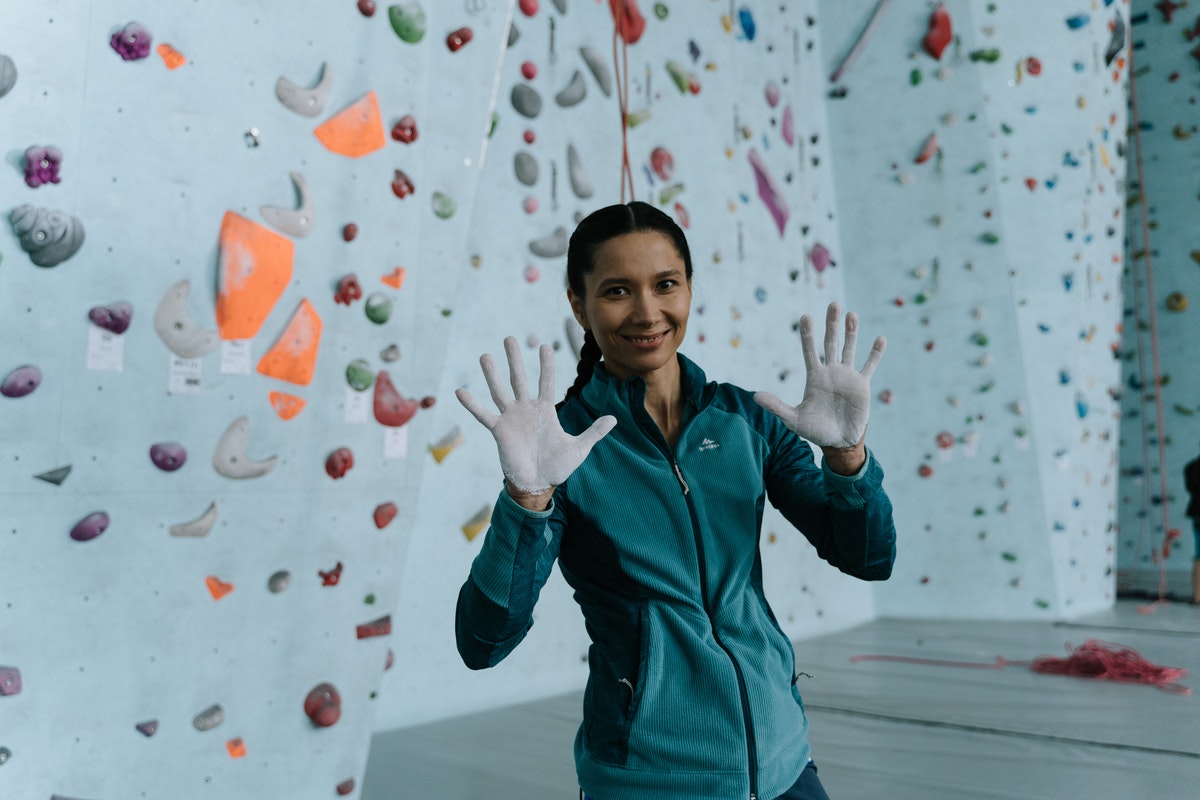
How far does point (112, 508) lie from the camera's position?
1.56m

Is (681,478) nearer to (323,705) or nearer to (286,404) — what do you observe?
(286,404)

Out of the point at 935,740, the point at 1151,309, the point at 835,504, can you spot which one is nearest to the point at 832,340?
the point at 835,504

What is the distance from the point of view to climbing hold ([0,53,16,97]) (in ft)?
4.63

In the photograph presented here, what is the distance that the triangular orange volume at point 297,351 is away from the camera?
1.76 meters

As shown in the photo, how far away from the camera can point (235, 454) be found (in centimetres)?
172

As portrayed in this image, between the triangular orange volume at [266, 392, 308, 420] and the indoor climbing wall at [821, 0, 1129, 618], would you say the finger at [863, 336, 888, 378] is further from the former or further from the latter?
the indoor climbing wall at [821, 0, 1129, 618]

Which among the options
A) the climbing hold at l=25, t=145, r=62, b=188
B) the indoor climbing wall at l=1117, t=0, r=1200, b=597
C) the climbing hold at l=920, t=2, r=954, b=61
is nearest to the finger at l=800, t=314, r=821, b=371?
the climbing hold at l=25, t=145, r=62, b=188

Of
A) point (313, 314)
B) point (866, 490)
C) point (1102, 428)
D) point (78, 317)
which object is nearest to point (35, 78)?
point (78, 317)

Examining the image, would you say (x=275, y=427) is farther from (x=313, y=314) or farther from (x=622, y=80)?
(x=622, y=80)

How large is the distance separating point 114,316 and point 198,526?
1.31 feet

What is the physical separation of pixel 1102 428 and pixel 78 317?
4.38 m

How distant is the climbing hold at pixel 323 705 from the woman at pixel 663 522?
1.07 meters

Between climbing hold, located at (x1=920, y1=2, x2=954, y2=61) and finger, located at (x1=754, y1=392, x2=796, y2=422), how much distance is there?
3838 millimetres

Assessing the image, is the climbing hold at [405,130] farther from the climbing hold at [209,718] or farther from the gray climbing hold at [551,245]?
the climbing hold at [209,718]
